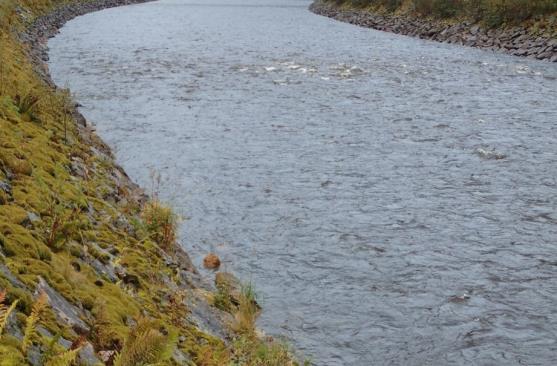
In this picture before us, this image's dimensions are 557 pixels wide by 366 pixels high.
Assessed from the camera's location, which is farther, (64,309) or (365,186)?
(365,186)

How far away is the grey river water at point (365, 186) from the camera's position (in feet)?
27.5

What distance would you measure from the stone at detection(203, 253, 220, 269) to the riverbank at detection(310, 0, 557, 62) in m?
27.1

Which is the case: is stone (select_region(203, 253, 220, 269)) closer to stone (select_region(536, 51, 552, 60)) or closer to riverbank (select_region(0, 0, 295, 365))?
riverbank (select_region(0, 0, 295, 365))

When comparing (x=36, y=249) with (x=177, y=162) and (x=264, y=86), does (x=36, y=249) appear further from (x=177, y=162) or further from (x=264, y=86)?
(x=264, y=86)

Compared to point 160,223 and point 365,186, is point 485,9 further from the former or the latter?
point 160,223

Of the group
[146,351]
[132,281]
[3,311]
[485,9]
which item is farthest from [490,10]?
[3,311]

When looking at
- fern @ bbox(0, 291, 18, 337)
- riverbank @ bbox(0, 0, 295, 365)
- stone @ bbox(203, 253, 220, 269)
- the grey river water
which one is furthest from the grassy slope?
fern @ bbox(0, 291, 18, 337)

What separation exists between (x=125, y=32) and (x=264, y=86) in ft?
77.9

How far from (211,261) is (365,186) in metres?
5.21

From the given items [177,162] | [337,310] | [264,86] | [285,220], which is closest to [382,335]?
[337,310]

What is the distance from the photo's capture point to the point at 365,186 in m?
13.8

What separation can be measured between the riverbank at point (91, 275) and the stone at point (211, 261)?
14.2 inches

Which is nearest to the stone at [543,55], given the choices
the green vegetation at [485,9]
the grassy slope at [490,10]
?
the grassy slope at [490,10]

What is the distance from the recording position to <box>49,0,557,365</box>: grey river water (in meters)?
8.38
